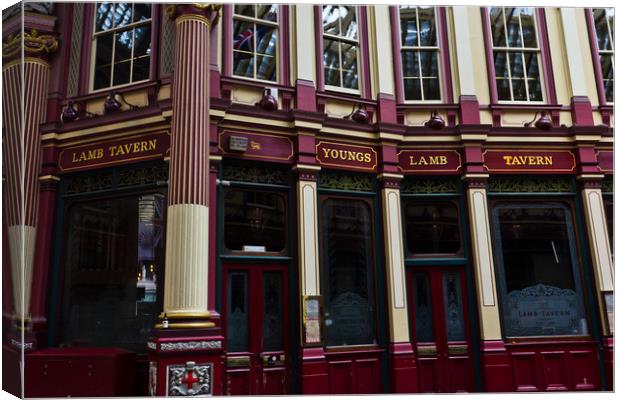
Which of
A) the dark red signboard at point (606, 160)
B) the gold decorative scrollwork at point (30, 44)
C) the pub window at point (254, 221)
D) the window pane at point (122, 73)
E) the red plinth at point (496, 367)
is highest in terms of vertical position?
the gold decorative scrollwork at point (30, 44)

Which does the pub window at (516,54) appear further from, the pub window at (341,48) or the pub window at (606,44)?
the pub window at (341,48)

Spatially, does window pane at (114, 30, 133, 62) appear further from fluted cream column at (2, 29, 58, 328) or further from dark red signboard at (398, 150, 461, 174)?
dark red signboard at (398, 150, 461, 174)

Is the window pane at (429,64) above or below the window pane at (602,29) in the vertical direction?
below

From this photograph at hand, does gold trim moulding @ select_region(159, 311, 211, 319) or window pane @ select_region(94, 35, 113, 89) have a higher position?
window pane @ select_region(94, 35, 113, 89)

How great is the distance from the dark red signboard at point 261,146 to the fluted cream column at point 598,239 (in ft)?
14.2

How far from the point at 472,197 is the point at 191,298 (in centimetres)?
421

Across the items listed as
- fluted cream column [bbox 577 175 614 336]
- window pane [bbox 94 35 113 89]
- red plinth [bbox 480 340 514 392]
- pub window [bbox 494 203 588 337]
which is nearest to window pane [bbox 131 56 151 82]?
window pane [bbox 94 35 113 89]

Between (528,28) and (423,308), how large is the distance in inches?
177

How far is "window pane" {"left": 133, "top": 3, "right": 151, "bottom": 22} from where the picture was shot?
749 cm

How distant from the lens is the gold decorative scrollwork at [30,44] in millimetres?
6984

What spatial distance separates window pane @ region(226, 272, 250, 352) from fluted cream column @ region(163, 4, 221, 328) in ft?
1.73

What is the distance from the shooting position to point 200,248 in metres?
6.59

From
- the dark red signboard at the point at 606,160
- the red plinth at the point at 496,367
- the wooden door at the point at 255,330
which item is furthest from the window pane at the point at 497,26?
the wooden door at the point at 255,330

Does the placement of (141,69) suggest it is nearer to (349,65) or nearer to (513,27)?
(349,65)
